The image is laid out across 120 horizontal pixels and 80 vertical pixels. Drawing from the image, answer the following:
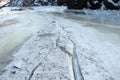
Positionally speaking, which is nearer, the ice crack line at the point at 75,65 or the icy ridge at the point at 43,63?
the ice crack line at the point at 75,65

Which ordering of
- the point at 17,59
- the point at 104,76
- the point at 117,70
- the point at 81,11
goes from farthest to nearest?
1. the point at 81,11
2. the point at 17,59
3. the point at 117,70
4. the point at 104,76

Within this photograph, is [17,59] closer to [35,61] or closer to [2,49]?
[35,61]

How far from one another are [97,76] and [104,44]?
4027mm

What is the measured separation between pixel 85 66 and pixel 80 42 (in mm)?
3372

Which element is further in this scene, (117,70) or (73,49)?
(73,49)

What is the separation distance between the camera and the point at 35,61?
8844mm

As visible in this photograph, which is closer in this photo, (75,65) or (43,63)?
(75,65)

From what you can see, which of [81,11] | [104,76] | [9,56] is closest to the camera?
[104,76]

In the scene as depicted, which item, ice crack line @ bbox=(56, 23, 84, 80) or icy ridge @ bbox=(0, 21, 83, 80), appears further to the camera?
icy ridge @ bbox=(0, 21, 83, 80)

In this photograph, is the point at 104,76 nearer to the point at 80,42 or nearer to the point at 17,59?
the point at 17,59

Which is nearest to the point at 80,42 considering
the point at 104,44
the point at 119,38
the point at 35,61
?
the point at 104,44

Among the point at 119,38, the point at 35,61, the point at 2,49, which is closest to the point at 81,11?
the point at 119,38

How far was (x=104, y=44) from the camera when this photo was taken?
36.7 ft

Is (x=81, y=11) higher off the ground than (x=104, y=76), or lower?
lower
